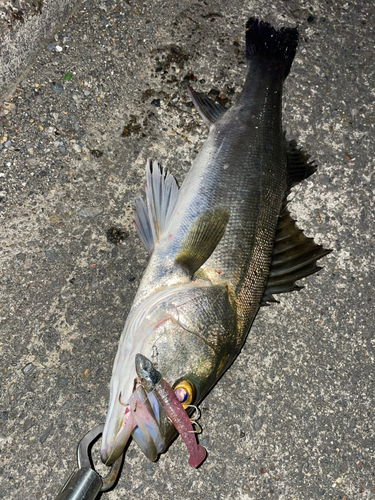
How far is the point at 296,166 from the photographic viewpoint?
3109 millimetres

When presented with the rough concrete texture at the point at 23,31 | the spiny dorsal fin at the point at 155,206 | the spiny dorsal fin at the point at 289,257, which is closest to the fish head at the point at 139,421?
the spiny dorsal fin at the point at 155,206

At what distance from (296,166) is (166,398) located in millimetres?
1954

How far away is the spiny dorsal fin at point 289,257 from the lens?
9.19 feet

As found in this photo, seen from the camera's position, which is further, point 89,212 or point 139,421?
point 89,212

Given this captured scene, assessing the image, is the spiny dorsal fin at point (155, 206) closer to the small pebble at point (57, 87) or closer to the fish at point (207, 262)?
the fish at point (207, 262)

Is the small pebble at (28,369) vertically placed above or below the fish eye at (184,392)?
above

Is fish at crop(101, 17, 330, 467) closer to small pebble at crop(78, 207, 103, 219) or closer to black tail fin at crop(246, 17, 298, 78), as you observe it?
black tail fin at crop(246, 17, 298, 78)

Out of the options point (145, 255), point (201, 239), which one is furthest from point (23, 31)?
point (201, 239)

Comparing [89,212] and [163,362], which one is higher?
[89,212]

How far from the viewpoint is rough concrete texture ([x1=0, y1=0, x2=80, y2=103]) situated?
117 inches

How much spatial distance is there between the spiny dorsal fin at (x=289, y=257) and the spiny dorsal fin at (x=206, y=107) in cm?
95

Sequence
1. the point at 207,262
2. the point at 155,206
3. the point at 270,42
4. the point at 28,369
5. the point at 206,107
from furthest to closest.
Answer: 1. the point at 270,42
2. the point at 206,107
3. the point at 155,206
4. the point at 28,369
5. the point at 207,262

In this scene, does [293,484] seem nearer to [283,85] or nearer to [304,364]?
[304,364]

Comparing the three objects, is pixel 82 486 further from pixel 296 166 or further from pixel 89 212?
pixel 296 166
